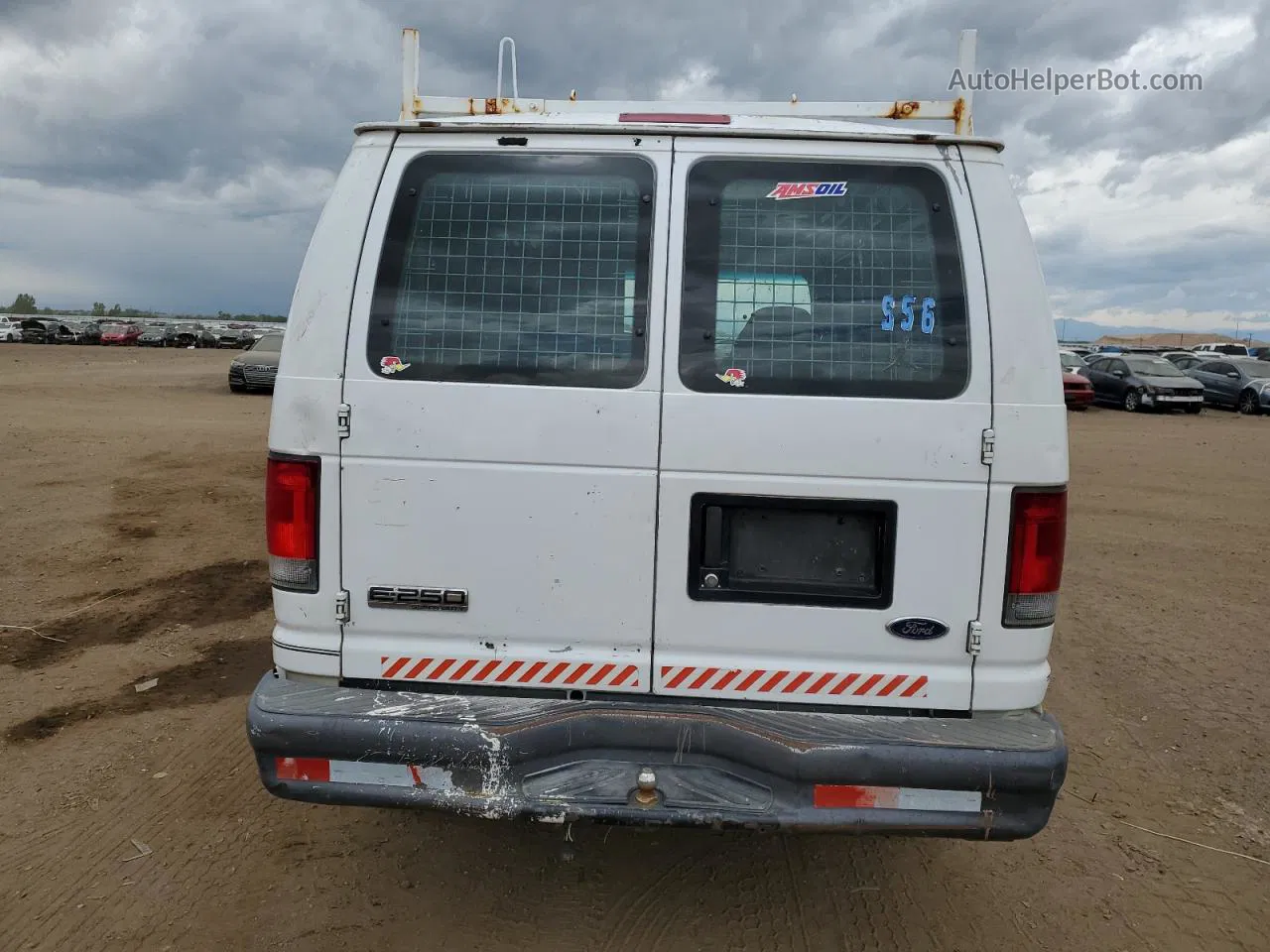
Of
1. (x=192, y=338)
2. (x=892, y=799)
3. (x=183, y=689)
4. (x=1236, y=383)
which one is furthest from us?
(x=192, y=338)

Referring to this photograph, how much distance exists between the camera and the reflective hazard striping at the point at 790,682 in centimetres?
290

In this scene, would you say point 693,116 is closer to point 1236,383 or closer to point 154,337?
point 1236,383

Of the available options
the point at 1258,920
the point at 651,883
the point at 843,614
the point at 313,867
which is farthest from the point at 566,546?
the point at 1258,920

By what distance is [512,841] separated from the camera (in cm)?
380

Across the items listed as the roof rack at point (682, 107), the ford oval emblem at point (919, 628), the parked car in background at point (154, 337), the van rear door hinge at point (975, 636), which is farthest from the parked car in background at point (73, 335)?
the van rear door hinge at point (975, 636)

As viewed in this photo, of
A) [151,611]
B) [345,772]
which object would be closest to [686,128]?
[345,772]

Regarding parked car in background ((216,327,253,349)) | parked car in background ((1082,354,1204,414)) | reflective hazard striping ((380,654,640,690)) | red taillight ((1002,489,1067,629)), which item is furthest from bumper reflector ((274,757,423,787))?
parked car in background ((216,327,253,349))

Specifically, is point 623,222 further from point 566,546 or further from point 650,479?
point 566,546

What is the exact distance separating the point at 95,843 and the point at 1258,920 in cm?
427

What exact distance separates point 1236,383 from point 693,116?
→ 1176 inches

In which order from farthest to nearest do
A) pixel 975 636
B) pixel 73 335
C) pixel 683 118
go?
pixel 73 335
pixel 683 118
pixel 975 636

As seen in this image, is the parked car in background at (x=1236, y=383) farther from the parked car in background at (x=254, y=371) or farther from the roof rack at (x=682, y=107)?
the roof rack at (x=682, y=107)

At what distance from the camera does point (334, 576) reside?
2.95 meters

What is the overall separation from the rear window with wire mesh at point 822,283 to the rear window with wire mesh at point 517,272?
188mm
